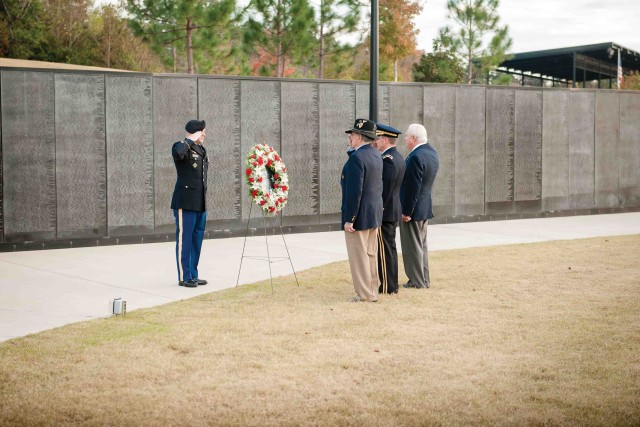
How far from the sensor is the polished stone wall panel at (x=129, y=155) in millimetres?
13469

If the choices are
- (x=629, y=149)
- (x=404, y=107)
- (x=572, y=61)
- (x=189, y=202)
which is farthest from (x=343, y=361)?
(x=572, y=61)

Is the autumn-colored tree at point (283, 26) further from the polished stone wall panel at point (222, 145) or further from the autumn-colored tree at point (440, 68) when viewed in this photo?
the polished stone wall panel at point (222, 145)

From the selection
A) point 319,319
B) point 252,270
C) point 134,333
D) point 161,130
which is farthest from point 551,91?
point 134,333

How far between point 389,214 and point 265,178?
4.82ft

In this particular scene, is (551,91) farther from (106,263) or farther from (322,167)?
(106,263)

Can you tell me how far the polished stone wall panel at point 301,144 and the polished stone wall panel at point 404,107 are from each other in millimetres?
1690

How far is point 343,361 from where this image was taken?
6.31 meters

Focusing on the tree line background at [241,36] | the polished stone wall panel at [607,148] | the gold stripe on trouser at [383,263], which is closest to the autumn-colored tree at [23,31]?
the tree line background at [241,36]

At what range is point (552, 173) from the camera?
1823 cm

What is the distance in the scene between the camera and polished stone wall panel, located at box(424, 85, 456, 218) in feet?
55.0

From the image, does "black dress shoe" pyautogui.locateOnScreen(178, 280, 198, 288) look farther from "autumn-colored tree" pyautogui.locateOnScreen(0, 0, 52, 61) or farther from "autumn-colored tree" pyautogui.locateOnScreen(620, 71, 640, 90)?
"autumn-colored tree" pyautogui.locateOnScreen(620, 71, 640, 90)

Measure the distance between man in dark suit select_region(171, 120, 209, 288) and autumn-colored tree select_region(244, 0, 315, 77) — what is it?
2350 centimetres

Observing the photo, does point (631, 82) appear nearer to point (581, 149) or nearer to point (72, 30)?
point (581, 149)

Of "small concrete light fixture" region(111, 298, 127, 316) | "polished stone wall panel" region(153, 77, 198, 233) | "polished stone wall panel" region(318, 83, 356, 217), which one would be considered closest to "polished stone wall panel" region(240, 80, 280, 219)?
"polished stone wall panel" region(318, 83, 356, 217)
